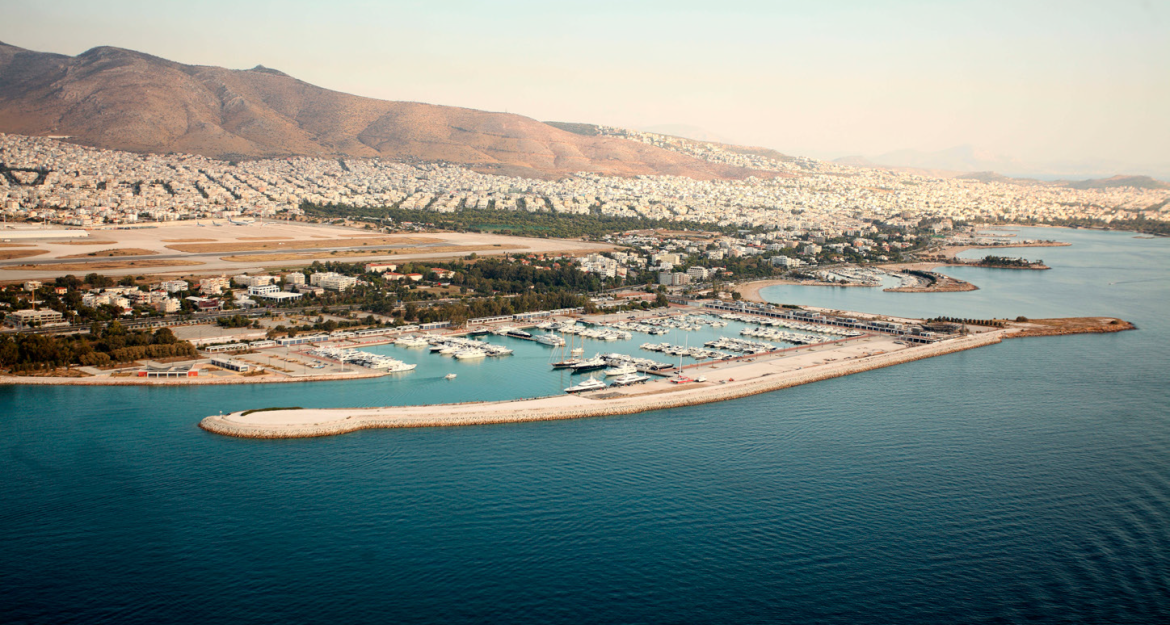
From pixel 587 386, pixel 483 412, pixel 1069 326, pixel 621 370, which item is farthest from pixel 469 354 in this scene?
pixel 1069 326

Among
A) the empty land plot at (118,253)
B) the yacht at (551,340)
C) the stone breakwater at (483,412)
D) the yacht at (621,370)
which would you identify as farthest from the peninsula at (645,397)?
the empty land plot at (118,253)

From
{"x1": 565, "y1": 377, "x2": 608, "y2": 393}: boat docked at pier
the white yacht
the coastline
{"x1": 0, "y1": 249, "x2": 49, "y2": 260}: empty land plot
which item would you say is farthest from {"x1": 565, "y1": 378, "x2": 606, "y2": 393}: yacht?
{"x1": 0, "y1": 249, "x2": 49, "y2": 260}: empty land plot

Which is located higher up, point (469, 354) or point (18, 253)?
point (18, 253)

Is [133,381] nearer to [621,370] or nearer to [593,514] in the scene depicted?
[621,370]

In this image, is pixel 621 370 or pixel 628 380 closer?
pixel 628 380

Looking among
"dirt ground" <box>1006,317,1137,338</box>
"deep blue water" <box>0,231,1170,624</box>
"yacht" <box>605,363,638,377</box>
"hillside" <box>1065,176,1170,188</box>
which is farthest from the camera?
"hillside" <box>1065,176,1170,188</box>

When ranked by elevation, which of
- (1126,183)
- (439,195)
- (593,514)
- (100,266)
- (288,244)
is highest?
(1126,183)

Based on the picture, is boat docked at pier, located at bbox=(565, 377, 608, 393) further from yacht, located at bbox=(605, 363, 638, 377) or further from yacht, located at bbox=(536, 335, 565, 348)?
yacht, located at bbox=(536, 335, 565, 348)

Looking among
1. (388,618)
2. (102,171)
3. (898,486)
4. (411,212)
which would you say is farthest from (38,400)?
(102,171)
